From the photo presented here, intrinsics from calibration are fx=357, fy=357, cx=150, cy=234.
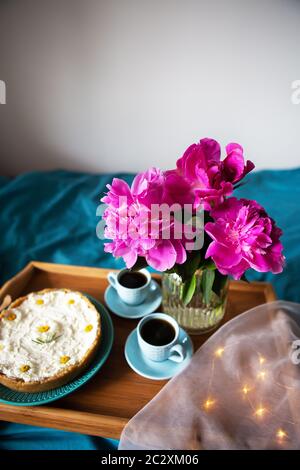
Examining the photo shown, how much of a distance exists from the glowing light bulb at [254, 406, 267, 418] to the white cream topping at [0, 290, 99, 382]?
1.13 ft

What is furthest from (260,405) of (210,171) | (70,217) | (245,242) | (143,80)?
(143,80)

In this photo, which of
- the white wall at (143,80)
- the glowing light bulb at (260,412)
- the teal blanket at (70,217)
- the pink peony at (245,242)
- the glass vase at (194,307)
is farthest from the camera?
the white wall at (143,80)

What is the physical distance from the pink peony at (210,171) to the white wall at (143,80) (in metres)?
0.98

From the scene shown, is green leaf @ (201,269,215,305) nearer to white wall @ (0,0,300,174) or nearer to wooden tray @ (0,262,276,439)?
wooden tray @ (0,262,276,439)

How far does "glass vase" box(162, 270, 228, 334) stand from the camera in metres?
0.77

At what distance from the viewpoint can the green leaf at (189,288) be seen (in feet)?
2.21

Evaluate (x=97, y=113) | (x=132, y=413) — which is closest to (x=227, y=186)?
(x=132, y=413)

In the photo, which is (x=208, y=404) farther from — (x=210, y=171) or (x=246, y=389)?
(x=210, y=171)

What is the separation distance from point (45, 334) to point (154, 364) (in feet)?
0.79

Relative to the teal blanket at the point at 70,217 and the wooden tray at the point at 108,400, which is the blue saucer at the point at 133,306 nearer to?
the wooden tray at the point at 108,400

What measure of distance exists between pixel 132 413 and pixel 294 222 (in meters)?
0.94

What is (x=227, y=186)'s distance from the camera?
1.84 feet

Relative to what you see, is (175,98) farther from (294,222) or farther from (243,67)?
(294,222)

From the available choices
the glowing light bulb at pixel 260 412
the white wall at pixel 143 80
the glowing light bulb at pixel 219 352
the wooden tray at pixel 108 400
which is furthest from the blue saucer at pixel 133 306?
the white wall at pixel 143 80
